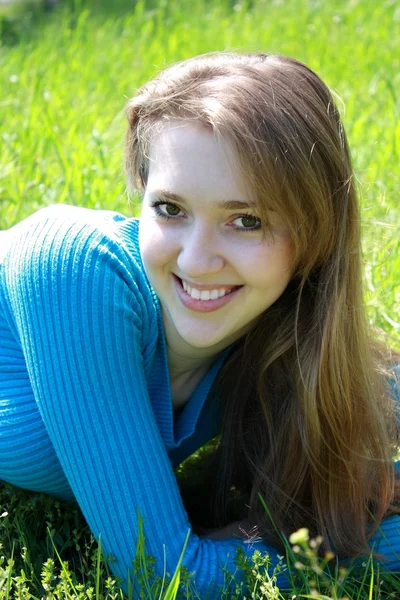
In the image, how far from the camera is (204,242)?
201cm

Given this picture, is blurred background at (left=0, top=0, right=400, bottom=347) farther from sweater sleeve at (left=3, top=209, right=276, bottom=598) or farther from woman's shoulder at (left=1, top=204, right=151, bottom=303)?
sweater sleeve at (left=3, top=209, right=276, bottom=598)

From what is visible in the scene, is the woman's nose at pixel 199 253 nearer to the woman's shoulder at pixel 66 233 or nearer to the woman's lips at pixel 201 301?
the woman's lips at pixel 201 301

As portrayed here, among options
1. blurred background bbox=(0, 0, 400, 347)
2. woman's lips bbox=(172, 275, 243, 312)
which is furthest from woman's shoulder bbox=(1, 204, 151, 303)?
blurred background bbox=(0, 0, 400, 347)

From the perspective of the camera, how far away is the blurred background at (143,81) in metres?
3.61

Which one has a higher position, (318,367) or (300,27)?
(300,27)

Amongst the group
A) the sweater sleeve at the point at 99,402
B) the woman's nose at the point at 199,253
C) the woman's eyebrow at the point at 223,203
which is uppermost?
the woman's eyebrow at the point at 223,203

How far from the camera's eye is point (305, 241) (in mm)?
2088

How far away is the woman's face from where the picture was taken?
198cm

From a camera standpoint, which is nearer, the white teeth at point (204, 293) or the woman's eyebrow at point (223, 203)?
the woman's eyebrow at point (223, 203)

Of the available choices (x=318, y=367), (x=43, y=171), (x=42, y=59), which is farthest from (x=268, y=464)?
(x=42, y=59)

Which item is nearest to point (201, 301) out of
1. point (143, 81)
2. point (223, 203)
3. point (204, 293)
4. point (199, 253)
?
point (204, 293)

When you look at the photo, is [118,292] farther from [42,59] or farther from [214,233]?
[42,59]

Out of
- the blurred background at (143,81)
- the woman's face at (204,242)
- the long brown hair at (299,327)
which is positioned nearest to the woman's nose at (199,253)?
the woman's face at (204,242)

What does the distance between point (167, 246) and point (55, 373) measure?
0.36 metres
